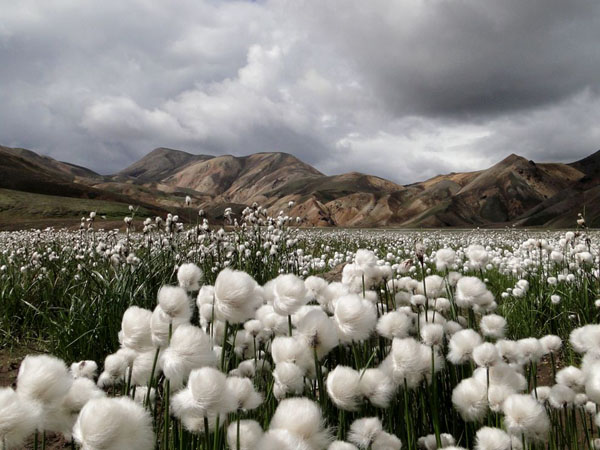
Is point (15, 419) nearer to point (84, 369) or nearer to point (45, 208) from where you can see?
point (84, 369)

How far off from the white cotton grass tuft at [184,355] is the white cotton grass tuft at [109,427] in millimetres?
257

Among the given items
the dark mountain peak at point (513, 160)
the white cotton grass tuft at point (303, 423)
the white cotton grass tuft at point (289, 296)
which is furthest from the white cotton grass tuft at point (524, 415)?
the dark mountain peak at point (513, 160)

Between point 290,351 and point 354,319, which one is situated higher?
point 354,319

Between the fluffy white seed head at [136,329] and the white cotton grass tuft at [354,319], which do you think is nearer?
the fluffy white seed head at [136,329]

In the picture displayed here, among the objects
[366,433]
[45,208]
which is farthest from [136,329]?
[45,208]

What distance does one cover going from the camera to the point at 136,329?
65.5 inches

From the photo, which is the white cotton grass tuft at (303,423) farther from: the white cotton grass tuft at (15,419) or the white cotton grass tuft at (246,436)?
the white cotton grass tuft at (15,419)

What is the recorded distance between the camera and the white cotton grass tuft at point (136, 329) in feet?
5.47

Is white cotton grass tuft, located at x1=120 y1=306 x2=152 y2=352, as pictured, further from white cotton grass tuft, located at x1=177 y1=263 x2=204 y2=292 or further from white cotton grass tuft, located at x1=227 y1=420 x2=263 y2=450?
white cotton grass tuft, located at x1=227 y1=420 x2=263 y2=450

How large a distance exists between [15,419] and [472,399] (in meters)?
1.78

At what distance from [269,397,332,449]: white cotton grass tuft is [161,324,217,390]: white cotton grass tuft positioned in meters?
0.33

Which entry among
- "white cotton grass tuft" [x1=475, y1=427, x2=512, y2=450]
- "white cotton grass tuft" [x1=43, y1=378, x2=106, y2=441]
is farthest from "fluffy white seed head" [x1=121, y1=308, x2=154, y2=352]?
"white cotton grass tuft" [x1=475, y1=427, x2=512, y2=450]

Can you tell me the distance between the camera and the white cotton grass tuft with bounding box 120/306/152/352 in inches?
65.6

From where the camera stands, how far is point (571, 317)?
17.1 feet
